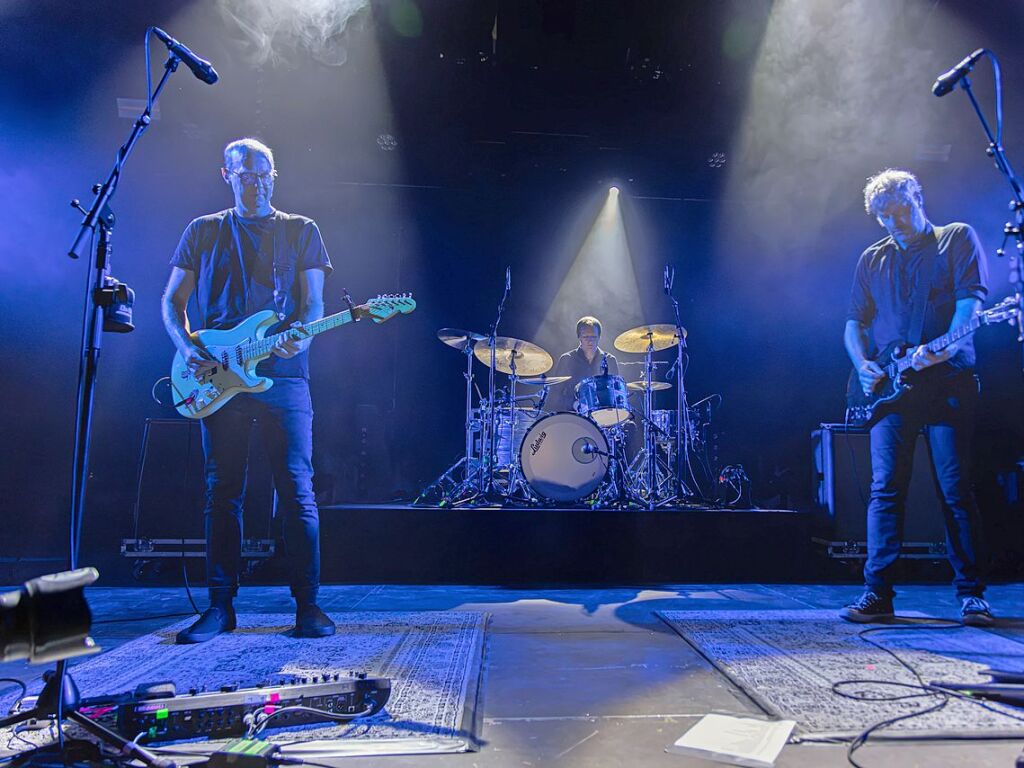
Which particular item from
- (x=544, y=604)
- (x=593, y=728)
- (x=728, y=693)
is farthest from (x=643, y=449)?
(x=593, y=728)

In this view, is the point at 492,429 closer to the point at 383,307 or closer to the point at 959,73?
the point at 383,307

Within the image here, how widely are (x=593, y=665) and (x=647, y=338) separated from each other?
3936 mm

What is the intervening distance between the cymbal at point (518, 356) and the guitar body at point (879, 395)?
287 cm

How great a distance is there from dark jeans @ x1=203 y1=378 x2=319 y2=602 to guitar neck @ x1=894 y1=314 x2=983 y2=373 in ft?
10.1

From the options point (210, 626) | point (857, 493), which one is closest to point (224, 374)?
point (210, 626)

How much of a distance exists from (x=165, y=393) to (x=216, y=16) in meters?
2.87

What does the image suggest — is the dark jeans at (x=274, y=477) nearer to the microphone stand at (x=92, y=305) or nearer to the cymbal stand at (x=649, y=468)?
the microphone stand at (x=92, y=305)

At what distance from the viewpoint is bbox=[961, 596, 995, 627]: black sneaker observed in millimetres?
3328

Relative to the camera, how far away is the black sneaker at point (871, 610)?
3416mm

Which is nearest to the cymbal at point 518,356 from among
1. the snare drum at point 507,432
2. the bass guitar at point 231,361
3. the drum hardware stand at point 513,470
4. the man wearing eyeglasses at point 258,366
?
the drum hardware stand at point 513,470

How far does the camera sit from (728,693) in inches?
90.3

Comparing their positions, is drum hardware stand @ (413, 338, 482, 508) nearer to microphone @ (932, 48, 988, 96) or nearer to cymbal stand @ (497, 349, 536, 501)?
cymbal stand @ (497, 349, 536, 501)

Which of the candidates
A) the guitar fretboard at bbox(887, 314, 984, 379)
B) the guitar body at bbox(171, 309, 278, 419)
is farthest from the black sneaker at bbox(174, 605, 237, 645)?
the guitar fretboard at bbox(887, 314, 984, 379)

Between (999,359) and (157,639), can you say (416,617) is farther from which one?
(999,359)
